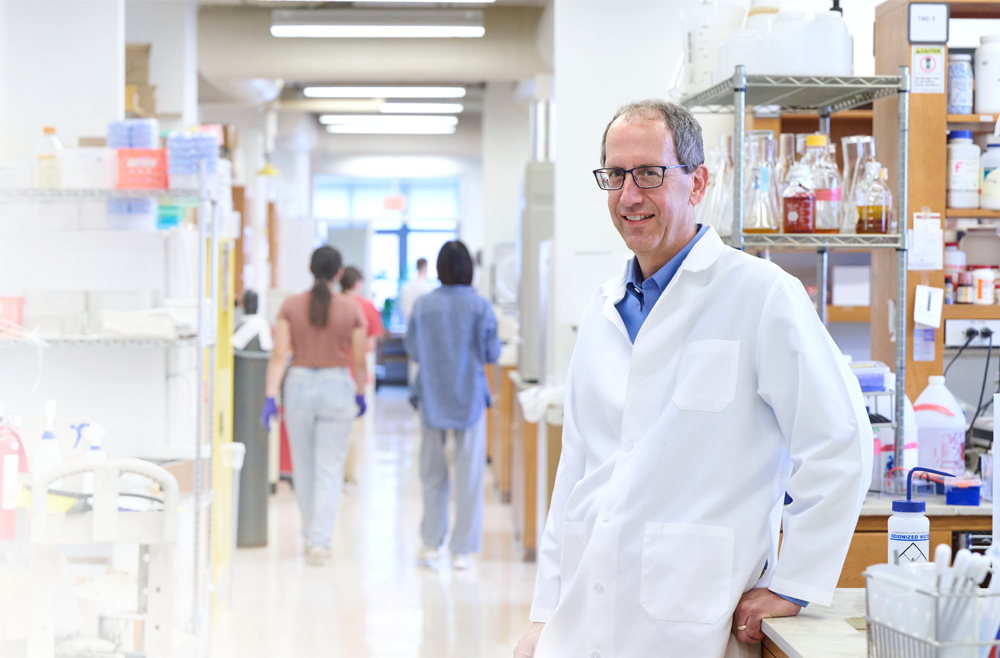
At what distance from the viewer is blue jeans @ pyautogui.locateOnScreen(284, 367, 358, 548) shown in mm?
5035

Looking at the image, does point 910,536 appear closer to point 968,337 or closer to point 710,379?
point 710,379

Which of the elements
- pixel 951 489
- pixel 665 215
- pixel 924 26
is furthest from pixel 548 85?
pixel 665 215

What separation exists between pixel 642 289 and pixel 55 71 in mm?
3679

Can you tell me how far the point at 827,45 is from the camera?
283 centimetres

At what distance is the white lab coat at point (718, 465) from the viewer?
152 cm

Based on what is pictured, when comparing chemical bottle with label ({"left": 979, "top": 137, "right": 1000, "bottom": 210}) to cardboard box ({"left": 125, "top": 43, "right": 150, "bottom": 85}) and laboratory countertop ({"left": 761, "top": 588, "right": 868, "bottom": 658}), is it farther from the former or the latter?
cardboard box ({"left": 125, "top": 43, "right": 150, "bottom": 85})

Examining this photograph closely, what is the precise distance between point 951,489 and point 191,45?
19.6ft

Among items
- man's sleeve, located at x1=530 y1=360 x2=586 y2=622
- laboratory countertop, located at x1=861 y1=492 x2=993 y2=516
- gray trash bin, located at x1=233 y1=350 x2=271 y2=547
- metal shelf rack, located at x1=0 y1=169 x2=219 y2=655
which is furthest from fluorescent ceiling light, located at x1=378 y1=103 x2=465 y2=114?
man's sleeve, located at x1=530 y1=360 x2=586 y2=622

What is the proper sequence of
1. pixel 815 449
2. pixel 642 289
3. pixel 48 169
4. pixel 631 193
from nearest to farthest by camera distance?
pixel 815 449
pixel 631 193
pixel 642 289
pixel 48 169

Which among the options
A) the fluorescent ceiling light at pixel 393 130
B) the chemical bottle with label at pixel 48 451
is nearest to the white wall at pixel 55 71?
the chemical bottle with label at pixel 48 451

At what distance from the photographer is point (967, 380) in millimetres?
3441

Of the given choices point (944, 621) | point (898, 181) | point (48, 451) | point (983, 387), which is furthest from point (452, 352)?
point (944, 621)

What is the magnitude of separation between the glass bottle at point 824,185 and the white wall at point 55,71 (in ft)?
10.2

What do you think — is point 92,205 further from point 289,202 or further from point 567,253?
point 289,202
